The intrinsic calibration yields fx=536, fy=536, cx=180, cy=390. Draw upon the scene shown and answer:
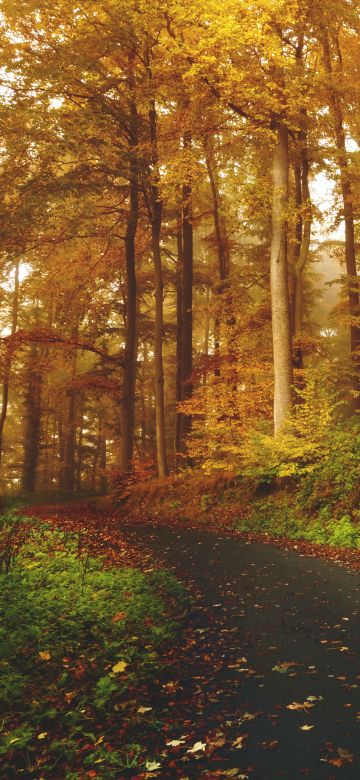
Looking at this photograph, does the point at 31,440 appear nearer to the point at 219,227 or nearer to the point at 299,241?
the point at 219,227

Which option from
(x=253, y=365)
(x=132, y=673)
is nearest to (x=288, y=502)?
(x=253, y=365)

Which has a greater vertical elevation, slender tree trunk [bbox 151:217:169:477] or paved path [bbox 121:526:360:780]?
slender tree trunk [bbox 151:217:169:477]

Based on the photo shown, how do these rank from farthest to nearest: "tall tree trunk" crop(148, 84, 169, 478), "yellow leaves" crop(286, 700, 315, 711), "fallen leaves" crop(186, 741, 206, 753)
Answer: "tall tree trunk" crop(148, 84, 169, 478) → "yellow leaves" crop(286, 700, 315, 711) → "fallen leaves" crop(186, 741, 206, 753)

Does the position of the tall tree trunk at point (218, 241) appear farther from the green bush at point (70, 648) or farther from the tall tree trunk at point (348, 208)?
the green bush at point (70, 648)

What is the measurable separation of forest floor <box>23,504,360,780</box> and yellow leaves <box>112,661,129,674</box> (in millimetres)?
370

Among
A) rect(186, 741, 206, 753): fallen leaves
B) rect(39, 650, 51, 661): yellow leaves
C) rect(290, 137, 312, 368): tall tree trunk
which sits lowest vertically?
rect(186, 741, 206, 753): fallen leaves

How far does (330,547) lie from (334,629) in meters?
4.32

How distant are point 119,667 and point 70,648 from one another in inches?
23.5

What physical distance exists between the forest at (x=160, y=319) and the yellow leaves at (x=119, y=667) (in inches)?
2.5

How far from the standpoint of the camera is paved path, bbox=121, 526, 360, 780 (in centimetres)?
348

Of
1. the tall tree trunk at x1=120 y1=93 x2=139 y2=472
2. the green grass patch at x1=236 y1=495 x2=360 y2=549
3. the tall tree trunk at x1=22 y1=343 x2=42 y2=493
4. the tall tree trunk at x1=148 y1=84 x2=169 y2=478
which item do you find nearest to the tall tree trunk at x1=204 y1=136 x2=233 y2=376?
the tall tree trunk at x1=148 y1=84 x2=169 y2=478

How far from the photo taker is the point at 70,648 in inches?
197

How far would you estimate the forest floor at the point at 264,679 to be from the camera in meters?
3.48

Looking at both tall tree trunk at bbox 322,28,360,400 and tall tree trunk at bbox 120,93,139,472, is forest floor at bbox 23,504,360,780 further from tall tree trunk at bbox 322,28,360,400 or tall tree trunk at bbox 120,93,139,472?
tall tree trunk at bbox 120,93,139,472
